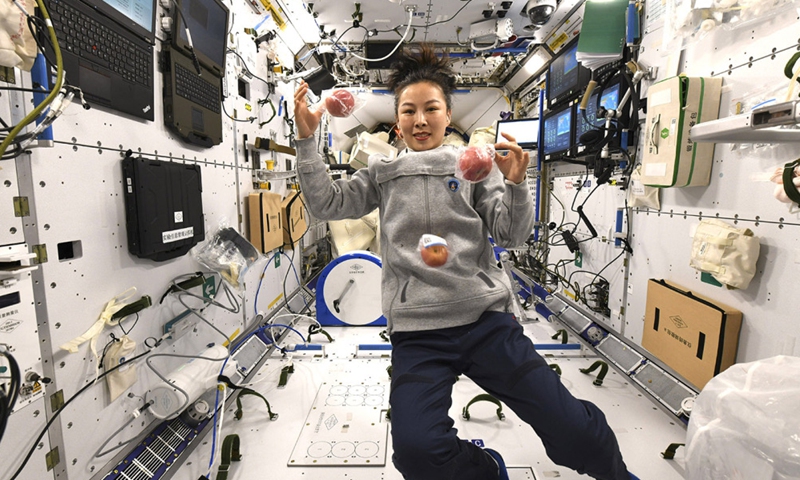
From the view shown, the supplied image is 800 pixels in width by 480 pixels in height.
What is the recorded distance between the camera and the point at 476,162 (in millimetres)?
1371

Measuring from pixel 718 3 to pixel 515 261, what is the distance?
12.0 ft

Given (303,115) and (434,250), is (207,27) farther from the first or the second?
(434,250)

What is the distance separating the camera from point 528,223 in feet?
5.04

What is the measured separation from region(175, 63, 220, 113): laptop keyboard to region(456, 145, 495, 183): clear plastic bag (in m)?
1.67

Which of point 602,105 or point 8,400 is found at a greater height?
point 602,105

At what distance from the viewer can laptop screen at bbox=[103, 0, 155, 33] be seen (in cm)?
158

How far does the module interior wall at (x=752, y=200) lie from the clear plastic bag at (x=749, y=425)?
0.72 metres


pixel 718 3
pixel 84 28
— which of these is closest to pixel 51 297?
pixel 84 28

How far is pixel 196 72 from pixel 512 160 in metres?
1.95

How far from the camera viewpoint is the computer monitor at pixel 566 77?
3.38 metres

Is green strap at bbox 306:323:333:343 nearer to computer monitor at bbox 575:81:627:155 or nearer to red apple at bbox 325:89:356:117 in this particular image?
red apple at bbox 325:89:356:117

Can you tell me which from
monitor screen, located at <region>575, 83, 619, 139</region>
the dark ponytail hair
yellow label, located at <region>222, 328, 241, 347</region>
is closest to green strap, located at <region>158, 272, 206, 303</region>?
yellow label, located at <region>222, 328, 241, 347</region>

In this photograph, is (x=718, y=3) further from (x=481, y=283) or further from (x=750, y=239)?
(x=481, y=283)

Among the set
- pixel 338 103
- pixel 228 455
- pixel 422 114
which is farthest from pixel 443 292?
pixel 228 455
